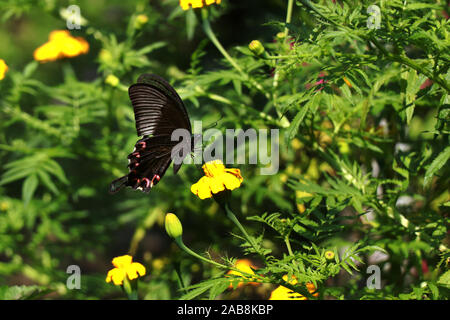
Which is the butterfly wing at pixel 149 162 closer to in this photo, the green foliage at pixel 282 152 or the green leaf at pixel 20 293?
the green foliage at pixel 282 152

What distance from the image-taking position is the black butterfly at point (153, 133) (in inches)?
51.6

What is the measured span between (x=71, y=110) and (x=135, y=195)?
729 millimetres

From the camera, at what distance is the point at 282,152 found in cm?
198

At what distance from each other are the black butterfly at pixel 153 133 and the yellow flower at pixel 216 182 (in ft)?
0.67

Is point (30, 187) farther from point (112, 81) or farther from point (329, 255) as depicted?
point (329, 255)

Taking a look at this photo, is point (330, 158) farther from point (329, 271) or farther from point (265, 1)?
point (265, 1)

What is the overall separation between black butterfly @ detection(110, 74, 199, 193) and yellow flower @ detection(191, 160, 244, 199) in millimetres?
205

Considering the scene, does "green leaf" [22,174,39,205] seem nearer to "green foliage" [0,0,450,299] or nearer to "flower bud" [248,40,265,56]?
"green foliage" [0,0,450,299]

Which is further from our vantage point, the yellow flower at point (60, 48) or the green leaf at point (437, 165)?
the yellow flower at point (60, 48)

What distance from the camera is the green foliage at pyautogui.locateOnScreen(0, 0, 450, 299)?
3.50 feet

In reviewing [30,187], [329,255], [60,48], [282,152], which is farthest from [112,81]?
[329,255]

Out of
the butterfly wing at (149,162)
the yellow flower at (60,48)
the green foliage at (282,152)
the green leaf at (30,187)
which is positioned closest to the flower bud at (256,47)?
the green foliage at (282,152)

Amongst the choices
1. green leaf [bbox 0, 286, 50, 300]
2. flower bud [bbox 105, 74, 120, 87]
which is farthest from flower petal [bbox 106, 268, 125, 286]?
flower bud [bbox 105, 74, 120, 87]
